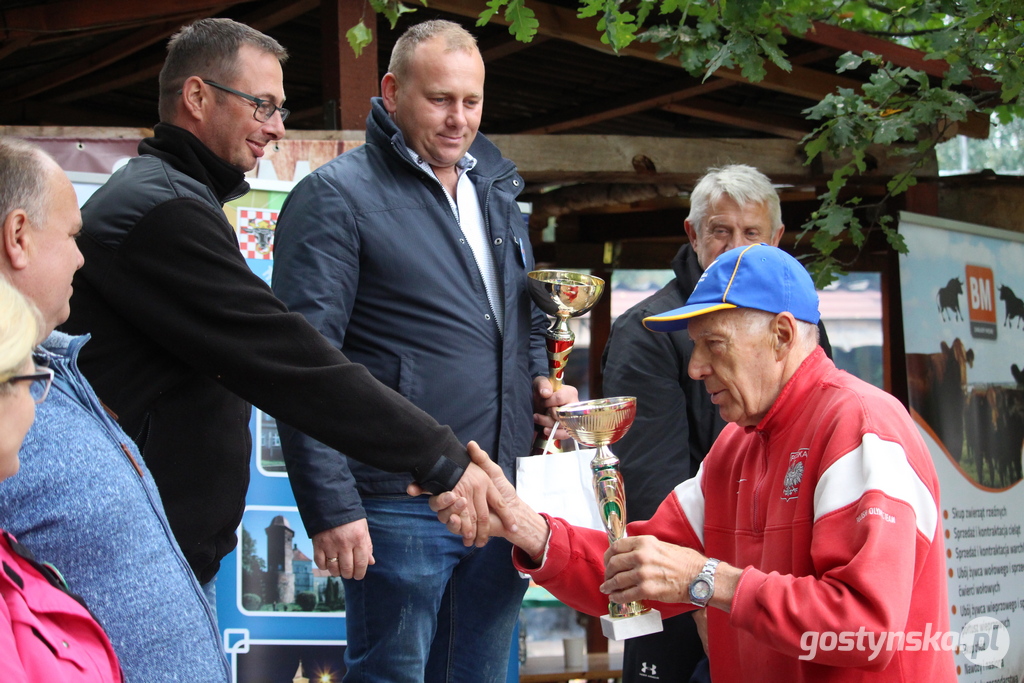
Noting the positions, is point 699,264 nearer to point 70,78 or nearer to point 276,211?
point 276,211

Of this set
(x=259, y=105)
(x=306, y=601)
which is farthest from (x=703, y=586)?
(x=306, y=601)

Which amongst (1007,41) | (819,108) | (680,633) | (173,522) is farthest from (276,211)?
(1007,41)

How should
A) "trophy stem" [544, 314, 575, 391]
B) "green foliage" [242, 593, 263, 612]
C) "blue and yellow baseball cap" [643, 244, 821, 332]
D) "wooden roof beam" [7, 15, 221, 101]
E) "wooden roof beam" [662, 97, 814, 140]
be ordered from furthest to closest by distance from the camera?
"wooden roof beam" [662, 97, 814, 140]
"wooden roof beam" [7, 15, 221, 101]
"green foliage" [242, 593, 263, 612]
"trophy stem" [544, 314, 575, 391]
"blue and yellow baseball cap" [643, 244, 821, 332]

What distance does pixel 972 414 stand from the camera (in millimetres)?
5062

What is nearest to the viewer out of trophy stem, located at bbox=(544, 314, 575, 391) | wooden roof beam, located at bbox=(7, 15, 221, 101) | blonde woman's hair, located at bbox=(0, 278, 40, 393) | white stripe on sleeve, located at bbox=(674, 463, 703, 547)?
blonde woman's hair, located at bbox=(0, 278, 40, 393)

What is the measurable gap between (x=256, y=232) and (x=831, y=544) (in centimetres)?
267

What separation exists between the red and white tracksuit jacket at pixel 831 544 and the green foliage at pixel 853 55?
3.87 feet

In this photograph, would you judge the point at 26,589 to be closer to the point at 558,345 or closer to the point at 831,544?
the point at 831,544

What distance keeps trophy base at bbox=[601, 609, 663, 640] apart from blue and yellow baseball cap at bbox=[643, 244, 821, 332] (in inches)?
26.6

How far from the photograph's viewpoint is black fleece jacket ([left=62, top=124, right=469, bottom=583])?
2166 millimetres

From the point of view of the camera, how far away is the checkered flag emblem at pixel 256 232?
3789mm

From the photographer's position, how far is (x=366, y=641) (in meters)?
2.47

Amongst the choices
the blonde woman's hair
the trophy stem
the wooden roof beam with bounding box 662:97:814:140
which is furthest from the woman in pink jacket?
the wooden roof beam with bounding box 662:97:814:140

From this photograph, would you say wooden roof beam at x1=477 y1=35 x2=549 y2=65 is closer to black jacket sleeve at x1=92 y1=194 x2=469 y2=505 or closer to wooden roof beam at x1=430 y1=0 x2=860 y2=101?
wooden roof beam at x1=430 y1=0 x2=860 y2=101
